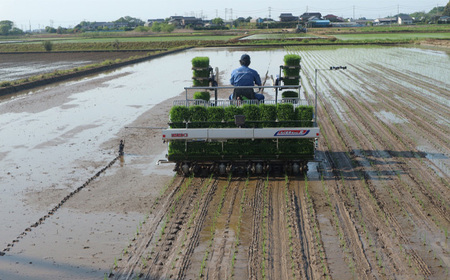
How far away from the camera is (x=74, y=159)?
15.1m

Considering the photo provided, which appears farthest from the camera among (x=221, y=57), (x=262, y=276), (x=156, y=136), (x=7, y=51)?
(x=7, y=51)

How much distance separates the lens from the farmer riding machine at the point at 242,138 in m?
12.6

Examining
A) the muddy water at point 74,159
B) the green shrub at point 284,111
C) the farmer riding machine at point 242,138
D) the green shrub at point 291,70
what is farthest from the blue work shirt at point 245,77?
the muddy water at point 74,159

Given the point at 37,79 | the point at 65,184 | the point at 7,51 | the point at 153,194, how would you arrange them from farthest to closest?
the point at 7,51, the point at 37,79, the point at 65,184, the point at 153,194

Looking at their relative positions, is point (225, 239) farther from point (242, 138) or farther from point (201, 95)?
point (201, 95)

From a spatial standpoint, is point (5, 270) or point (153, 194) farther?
point (153, 194)

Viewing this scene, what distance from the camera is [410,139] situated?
16.4 m

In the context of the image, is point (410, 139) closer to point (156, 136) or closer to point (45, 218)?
point (156, 136)

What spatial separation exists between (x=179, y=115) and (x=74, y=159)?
4.03m

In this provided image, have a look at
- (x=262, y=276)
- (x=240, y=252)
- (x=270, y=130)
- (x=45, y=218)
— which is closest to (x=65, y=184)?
(x=45, y=218)

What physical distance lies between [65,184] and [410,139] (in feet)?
34.5

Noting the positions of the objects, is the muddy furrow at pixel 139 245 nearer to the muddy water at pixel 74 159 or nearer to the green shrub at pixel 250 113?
the muddy water at pixel 74 159

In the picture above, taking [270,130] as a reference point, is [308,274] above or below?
below

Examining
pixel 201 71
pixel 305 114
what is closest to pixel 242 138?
pixel 305 114
